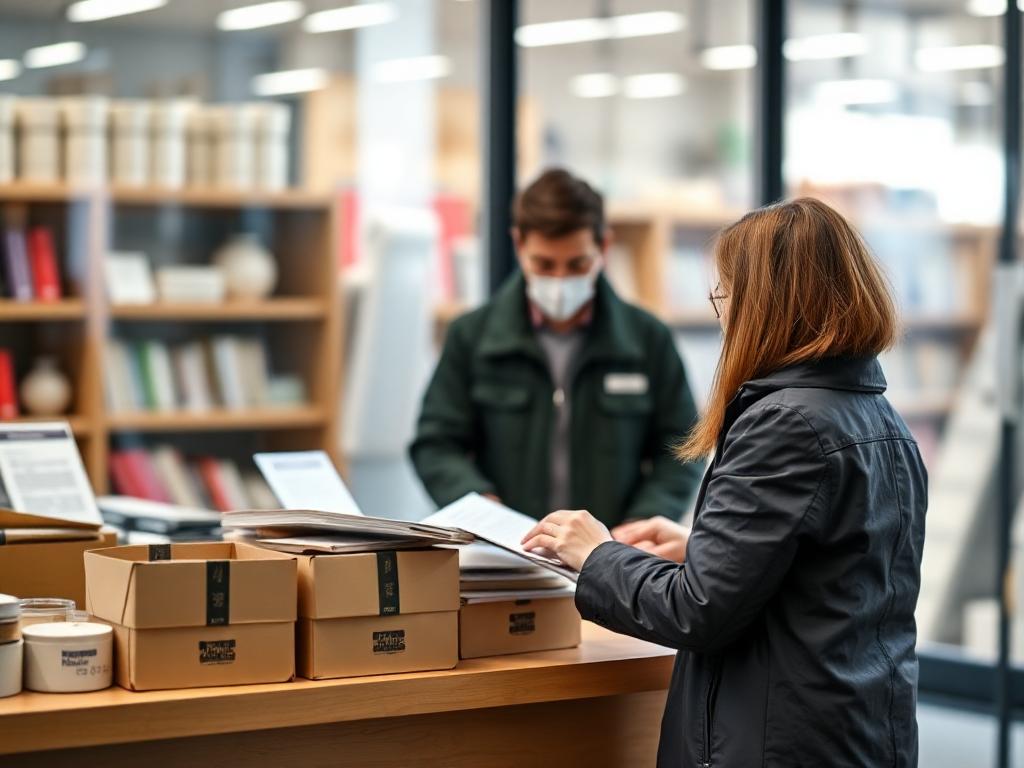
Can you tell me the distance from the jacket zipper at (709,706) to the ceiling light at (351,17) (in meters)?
3.55

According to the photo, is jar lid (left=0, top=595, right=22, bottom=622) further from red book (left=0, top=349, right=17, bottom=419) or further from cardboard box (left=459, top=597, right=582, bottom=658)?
red book (left=0, top=349, right=17, bottom=419)

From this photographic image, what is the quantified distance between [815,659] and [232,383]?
10.9 ft

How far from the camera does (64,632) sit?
1827mm

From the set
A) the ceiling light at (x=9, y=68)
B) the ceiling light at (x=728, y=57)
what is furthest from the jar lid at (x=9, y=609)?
the ceiling light at (x=728, y=57)

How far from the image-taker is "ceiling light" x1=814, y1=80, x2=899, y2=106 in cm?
496

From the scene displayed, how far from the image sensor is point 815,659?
177cm

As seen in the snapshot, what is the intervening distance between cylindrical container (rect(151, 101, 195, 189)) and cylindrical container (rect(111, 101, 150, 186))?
30 mm

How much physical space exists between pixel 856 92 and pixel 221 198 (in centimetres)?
231

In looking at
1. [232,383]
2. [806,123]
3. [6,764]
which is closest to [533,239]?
[6,764]

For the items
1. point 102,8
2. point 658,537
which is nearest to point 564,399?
point 658,537

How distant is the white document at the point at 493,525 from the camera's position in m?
2.00

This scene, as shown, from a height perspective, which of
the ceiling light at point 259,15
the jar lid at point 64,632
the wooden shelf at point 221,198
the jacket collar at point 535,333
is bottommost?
the jar lid at point 64,632

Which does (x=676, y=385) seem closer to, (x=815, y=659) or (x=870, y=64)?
(x=815, y=659)

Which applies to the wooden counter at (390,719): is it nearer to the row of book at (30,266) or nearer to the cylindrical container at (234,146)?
the row of book at (30,266)
